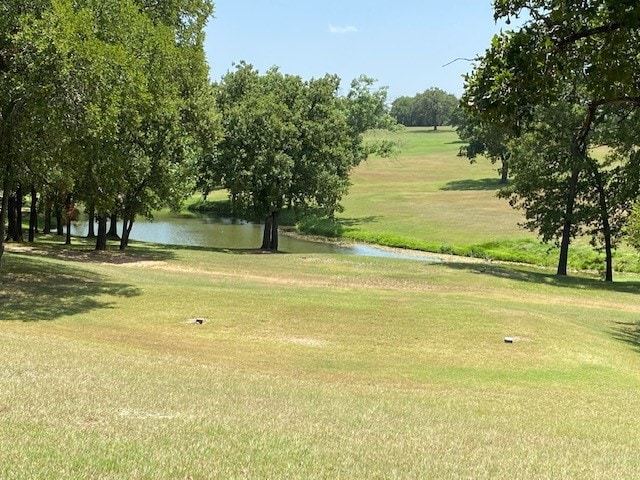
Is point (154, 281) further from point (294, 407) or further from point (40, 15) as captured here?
point (294, 407)

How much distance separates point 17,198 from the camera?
1687 inches

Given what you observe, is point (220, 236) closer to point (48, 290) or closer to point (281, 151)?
point (281, 151)

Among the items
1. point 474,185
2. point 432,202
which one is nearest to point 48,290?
point 432,202

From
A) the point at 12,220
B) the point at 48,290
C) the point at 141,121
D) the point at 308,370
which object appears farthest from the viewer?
the point at 12,220

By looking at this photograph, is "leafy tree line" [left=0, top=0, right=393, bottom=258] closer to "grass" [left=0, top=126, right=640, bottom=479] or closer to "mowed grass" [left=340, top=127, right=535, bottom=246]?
"grass" [left=0, top=126, right=640, bottom=479]

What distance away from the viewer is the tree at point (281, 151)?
44281 millimetres

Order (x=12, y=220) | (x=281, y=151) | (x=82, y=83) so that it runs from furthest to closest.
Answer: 1. (x=281, y=151)
2. (x=12, y=220)
3. (x=82, y=83)

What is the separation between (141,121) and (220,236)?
30.9m

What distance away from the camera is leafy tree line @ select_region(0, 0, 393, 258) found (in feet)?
61.2

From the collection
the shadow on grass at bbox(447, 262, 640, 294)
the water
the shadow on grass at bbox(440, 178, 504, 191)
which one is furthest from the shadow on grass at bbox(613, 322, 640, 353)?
the shadow on grass at bbox(440, 178, 504, 191)

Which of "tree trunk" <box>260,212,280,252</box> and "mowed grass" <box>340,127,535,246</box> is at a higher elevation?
"mowed grass" <box>340,127,535,246</box>

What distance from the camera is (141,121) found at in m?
30.6

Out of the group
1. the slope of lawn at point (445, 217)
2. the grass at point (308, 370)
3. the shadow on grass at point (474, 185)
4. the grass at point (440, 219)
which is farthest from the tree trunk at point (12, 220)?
the shadow on grass at point (474, 185)

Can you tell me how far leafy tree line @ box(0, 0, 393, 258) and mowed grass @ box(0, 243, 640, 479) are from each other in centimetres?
513
